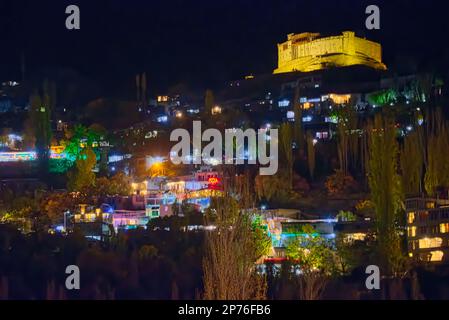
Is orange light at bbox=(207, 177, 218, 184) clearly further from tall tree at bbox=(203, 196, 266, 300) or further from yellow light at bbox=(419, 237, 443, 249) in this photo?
tall tree at bbox=(203, 196, 266, 300)

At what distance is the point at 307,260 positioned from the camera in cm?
962

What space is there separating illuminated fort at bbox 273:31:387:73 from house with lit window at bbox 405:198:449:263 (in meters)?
14.8

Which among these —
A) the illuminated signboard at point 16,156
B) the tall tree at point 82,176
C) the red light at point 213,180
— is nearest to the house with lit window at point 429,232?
the red light at point 213,180

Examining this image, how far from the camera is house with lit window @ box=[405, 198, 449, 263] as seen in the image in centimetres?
1080

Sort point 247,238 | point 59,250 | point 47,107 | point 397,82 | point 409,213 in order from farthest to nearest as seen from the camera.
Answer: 1. point 397,82
2. point 47,107
3. point 409,213
4. point 59,250
5. point 247,238

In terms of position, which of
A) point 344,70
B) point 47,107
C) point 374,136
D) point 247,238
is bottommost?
point 247,238

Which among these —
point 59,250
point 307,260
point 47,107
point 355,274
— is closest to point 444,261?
point 355,274

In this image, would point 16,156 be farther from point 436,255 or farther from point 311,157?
point 436,255

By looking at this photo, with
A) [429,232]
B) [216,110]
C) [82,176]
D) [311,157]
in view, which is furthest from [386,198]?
[216,110]

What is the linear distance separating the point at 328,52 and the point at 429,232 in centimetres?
1595

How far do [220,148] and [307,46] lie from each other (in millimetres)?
9741

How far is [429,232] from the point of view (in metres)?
10.9

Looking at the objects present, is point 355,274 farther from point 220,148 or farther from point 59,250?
point 220,148

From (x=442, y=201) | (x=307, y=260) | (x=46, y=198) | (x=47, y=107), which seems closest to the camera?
(x=307, y=260)
